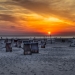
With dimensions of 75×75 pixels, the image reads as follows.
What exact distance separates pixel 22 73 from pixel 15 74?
516 millimetres

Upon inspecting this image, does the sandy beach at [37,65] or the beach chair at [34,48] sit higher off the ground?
the beach chair at [34,48]

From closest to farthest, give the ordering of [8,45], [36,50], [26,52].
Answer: [26,52] < [36,50] < [8,45]

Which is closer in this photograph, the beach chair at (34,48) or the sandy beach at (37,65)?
the sandy beach at (37,65)

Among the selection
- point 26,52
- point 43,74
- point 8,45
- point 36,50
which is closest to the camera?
point 43,74

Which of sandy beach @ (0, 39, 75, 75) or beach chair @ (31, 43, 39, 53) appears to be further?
beach chair @ (31, 43, 39, 53)

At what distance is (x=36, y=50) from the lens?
27047mm

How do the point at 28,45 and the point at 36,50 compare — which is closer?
the point at 28,45

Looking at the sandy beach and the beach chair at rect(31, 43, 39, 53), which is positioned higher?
the beach chair at rect(31, 43, 39, 53)

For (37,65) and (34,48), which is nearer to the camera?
(37,65)

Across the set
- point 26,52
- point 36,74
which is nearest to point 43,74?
point 36,74

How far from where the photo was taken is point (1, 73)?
40.8ft

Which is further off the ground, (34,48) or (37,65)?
(34,48)

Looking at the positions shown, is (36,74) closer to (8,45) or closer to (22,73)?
(22,73)

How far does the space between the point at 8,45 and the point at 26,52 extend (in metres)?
5.96
